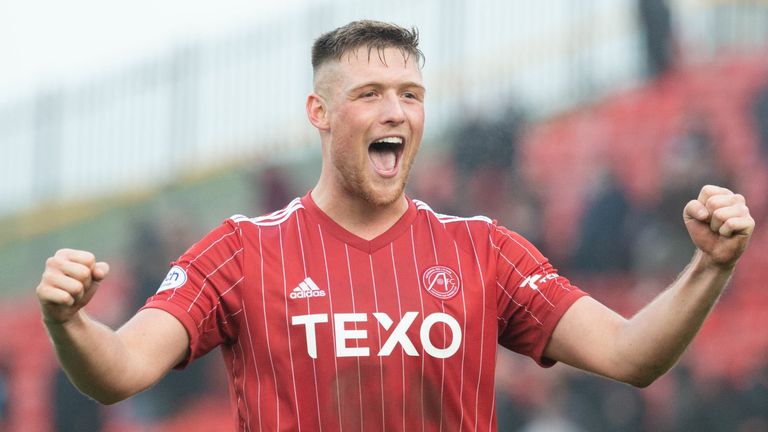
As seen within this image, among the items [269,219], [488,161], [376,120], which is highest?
[376,120]

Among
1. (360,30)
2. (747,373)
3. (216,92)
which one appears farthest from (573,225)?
(360,30)

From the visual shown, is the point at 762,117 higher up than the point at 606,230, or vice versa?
the point at 762,117

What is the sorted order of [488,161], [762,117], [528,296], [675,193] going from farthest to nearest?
[488,161]
[762,117]
[675,193]
[528,296]

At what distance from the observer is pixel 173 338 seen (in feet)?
12.7

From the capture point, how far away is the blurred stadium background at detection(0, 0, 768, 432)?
977 cm

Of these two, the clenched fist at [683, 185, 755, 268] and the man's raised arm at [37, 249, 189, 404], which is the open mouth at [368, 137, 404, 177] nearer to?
the man's raised arm at [37, 249, 189, 404]

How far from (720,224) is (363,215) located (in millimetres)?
1234

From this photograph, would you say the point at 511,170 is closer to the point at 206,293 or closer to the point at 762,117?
the point at 762,117

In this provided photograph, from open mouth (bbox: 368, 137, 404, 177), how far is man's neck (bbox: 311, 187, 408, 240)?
0.11 metres

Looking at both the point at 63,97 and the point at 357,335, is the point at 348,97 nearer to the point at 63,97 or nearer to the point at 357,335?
the point at 357,335

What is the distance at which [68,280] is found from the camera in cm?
330

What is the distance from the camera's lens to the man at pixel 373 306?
151 inches

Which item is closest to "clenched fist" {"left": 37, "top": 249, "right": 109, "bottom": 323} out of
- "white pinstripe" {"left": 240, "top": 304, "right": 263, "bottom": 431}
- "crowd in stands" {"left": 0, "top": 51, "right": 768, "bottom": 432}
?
"white pinstripe" {"left": 240, "top": 304, "right": 263, "bottom": 431}

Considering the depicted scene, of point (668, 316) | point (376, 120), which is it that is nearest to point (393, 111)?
point (376, 120)
